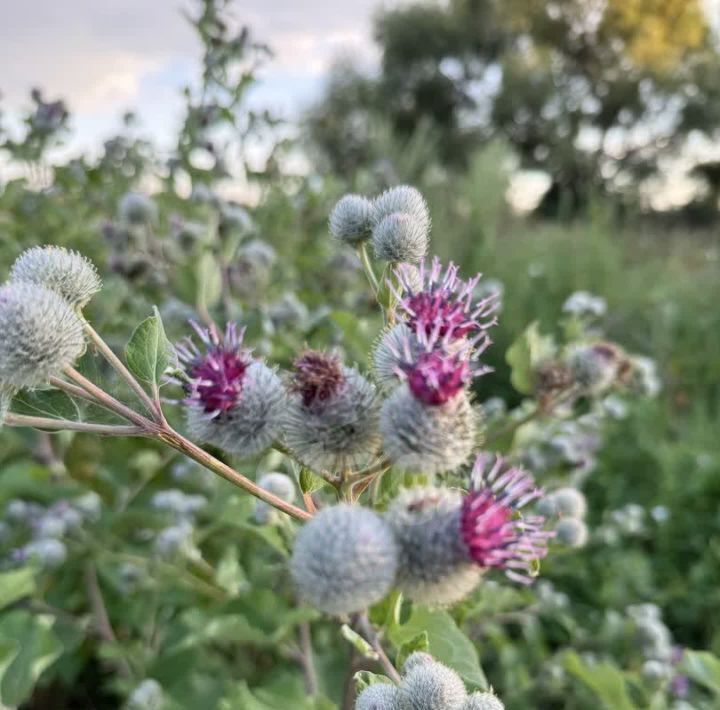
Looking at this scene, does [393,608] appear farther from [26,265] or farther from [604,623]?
[604,623]

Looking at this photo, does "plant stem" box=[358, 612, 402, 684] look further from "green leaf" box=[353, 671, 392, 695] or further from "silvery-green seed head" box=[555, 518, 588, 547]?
"silvery-green seed head" box=[555, 518, 588, 547]

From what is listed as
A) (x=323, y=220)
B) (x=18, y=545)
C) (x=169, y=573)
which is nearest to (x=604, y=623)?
(x=169, y=573)

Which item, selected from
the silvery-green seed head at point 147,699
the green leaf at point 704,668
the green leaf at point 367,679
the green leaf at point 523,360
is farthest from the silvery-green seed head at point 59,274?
the green leaf at point 704,668

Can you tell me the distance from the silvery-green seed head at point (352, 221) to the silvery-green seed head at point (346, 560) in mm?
692

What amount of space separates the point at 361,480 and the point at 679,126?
28.2 m

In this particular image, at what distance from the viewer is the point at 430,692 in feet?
3.35

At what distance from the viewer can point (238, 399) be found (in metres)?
1.06

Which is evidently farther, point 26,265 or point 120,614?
point 120,614

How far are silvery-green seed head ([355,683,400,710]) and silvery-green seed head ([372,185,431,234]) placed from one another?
0.78 m

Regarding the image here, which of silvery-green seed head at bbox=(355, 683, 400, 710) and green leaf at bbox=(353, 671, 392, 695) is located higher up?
green leaf at bbox=(353, 671, 392, 695)

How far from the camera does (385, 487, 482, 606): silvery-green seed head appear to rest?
850mm

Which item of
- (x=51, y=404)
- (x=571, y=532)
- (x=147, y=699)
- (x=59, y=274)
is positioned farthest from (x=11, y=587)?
(x=571, y=532)

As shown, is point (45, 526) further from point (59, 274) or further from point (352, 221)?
point (352, 221)

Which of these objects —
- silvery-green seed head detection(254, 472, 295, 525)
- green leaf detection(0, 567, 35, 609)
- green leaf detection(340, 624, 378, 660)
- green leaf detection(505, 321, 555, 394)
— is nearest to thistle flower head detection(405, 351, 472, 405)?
green leaf detection(340, 624, 378, 660)
